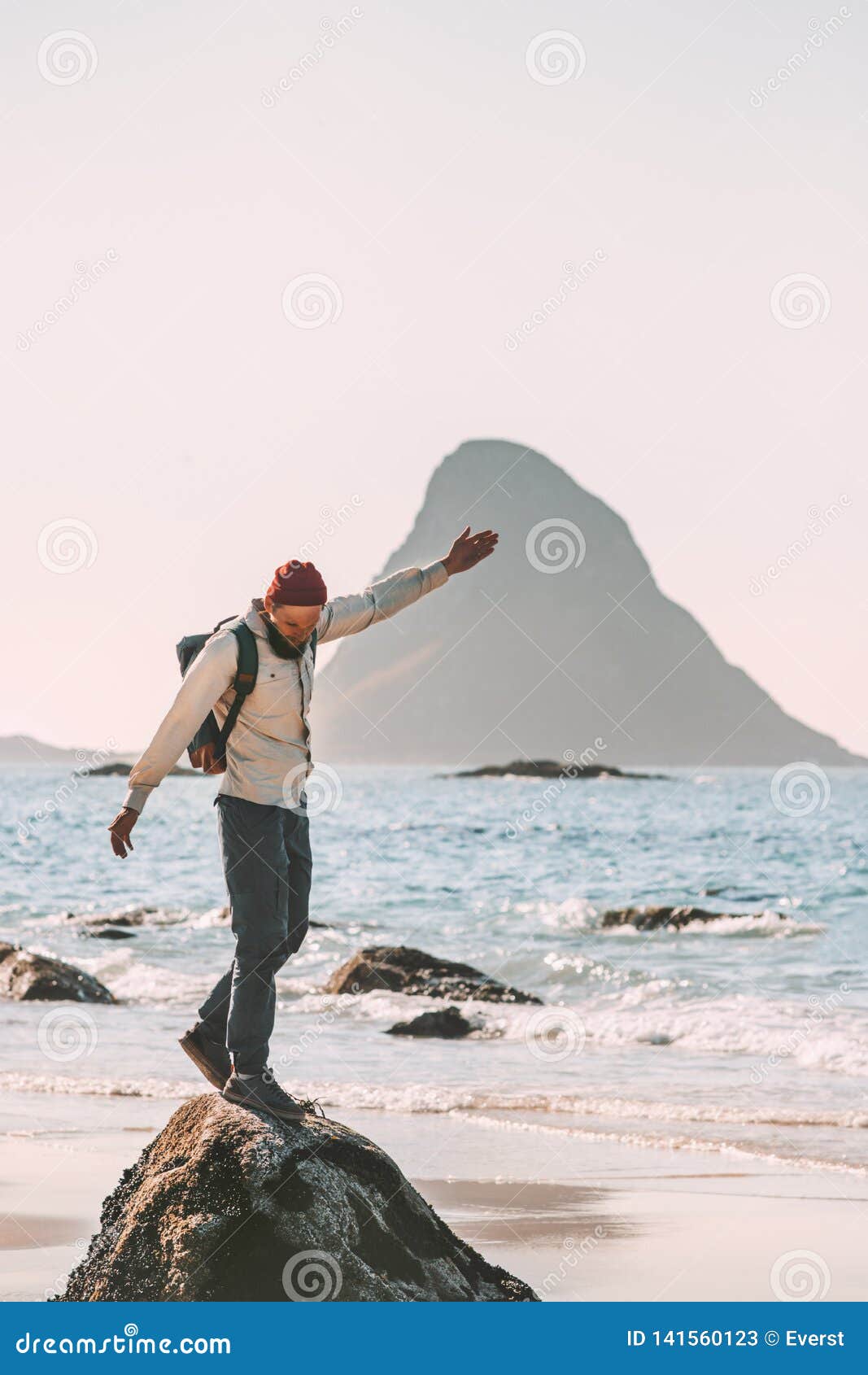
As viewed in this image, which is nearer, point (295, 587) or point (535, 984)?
point (295, 587)

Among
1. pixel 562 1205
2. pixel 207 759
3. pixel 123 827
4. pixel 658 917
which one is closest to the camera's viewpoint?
pixel 123 827

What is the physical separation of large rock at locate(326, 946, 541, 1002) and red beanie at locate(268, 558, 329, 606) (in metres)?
11.5

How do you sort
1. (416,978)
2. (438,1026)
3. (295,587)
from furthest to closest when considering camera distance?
(416,978) < (438,1026) < (295,587)

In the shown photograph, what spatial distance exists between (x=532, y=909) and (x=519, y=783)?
315 ft

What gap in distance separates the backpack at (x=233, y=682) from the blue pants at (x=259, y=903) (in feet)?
0.56

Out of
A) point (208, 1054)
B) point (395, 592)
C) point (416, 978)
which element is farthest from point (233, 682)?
point (416, 978)

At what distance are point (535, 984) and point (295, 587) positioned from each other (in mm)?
13710

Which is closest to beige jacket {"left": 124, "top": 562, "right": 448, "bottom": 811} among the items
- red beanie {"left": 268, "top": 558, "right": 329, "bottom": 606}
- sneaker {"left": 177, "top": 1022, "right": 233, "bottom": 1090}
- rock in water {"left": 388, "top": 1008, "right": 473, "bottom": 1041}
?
red beanie {"left": 268, "top": 558, "right": 329, "bottom": 606}

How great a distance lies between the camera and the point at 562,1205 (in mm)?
8000

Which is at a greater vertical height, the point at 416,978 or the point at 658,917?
the point at 658,917

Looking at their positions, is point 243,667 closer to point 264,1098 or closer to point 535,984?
point 264,1098
